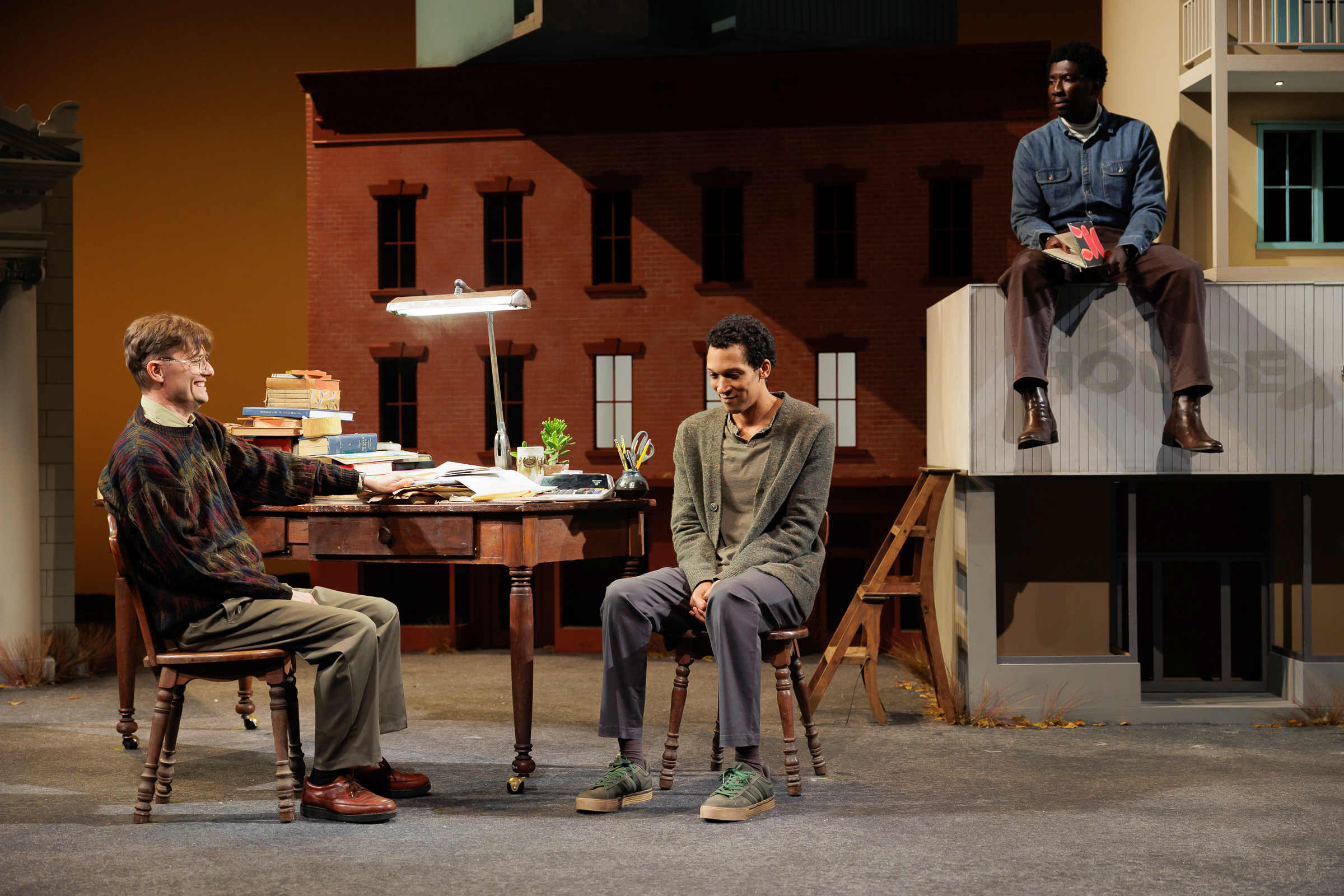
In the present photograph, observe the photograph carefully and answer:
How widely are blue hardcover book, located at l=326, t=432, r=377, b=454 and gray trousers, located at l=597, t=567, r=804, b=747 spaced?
187 cm

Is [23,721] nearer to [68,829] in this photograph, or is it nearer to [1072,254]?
[68,829]

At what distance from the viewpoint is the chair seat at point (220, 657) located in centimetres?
406

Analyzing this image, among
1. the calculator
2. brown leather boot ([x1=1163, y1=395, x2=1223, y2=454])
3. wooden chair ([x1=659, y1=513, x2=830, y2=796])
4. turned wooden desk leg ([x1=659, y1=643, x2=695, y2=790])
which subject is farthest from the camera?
brown leather boot ([x1=1163, y1=395, x2=1223, y2=454])

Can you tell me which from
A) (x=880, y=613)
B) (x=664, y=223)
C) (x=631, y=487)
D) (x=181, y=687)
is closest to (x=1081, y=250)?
(x=880, y=613)

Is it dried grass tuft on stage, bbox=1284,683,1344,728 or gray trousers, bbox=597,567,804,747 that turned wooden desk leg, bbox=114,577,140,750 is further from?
dried grass tuft on stage, bbox=1284,683,1344,728

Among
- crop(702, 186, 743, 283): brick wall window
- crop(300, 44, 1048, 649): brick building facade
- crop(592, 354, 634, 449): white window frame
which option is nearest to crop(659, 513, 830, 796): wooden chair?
crop(300, 44, 1048, 649): brick building facade

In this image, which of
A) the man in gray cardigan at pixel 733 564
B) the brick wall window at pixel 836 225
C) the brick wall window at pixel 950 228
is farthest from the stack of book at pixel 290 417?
the brick wall window at pixel 950 228

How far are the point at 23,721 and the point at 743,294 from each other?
684 cm

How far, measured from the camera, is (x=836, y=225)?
421 inches

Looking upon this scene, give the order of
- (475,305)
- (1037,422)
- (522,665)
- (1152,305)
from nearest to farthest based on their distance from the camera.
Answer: (522,665), (475,305), (1037,422), (1152,305)

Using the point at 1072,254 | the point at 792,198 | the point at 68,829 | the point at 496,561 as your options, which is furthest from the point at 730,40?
the point at 68,829

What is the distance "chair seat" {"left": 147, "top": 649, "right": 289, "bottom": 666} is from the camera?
13.3ft

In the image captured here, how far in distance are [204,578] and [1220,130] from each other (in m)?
5.99

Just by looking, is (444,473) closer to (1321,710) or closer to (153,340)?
(153,340)
